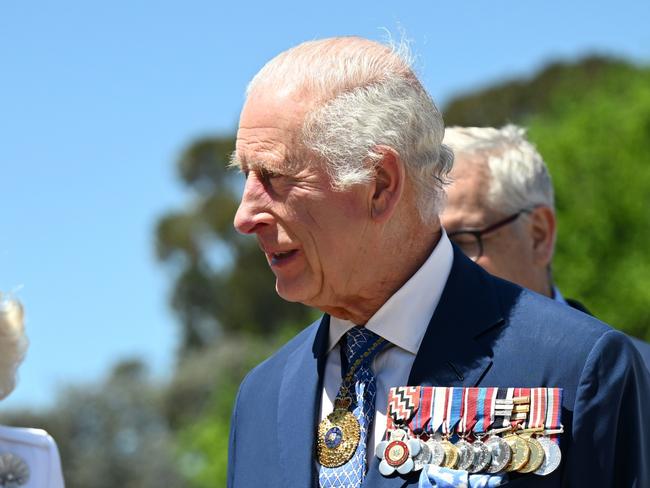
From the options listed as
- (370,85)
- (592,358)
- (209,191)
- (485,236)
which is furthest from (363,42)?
(209,191)

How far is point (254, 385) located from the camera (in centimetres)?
358

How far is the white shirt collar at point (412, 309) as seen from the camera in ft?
10.4

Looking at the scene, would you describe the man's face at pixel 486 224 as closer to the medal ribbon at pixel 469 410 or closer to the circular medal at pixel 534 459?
the medal ribbon at pixel 469 410

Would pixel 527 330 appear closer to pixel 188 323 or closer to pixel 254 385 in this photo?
pixel 254 385

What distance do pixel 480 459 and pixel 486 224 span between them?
180cm

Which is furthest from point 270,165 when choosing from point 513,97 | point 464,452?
point 513,97

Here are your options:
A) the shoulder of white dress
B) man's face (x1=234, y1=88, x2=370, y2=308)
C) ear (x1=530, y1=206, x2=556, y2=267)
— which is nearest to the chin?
man's face (x1=234, y1=88, x2=370, y2=308)

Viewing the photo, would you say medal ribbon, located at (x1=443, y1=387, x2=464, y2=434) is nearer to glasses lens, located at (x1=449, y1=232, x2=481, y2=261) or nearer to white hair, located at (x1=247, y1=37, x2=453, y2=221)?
white hair, located at (x1=247, y1=37, x2=453, y2=221)

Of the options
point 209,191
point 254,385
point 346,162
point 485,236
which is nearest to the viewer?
point 346,162

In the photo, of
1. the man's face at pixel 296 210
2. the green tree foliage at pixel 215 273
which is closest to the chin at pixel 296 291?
the man's face at pixel 296 210

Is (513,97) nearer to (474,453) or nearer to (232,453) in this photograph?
(232,453)

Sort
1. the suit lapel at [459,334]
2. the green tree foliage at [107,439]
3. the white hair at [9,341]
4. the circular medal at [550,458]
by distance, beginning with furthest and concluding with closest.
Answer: the green tree foliage at [107,439] < the white hair at [9,341] < the suit lapel at [459,334] < the circular medal at [550,458]

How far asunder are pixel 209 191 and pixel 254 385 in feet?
168

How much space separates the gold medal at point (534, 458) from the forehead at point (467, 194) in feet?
5.83
